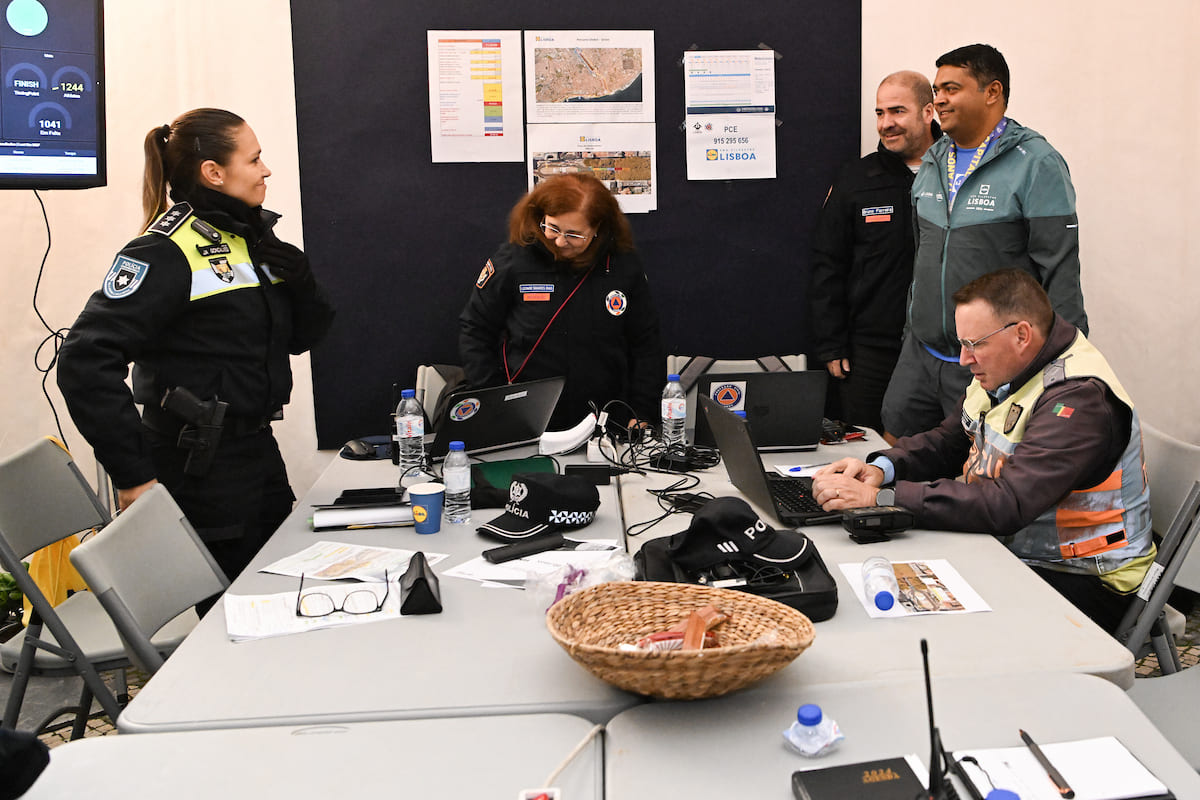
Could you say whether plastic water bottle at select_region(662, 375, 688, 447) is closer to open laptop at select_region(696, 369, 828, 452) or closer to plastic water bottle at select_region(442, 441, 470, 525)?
open laptop at select_region(696, 369, 828, 452)

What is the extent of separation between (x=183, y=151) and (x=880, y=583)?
6.43 feet

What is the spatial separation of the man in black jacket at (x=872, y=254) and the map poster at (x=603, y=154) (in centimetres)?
76

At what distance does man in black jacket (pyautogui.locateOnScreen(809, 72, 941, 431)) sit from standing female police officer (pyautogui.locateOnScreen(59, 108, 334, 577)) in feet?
6.94

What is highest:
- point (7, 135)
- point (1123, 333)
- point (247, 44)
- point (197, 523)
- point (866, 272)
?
point (247, 44)

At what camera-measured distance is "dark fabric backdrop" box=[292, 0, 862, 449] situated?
12.4 feet

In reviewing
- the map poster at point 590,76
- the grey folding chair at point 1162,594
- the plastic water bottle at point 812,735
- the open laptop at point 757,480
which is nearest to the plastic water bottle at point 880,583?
the open laptop at point 757,480

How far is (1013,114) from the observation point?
3.87 m

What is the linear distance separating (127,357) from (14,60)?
1051mm

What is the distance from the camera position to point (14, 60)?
265 centimetres

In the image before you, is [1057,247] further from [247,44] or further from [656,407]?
[247,44]

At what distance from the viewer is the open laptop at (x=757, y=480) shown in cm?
211

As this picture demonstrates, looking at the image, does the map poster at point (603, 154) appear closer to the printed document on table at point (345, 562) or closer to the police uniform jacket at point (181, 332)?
the police uniform jacket at point (181, 332)

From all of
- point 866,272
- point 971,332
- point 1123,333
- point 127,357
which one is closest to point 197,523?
point 127,357

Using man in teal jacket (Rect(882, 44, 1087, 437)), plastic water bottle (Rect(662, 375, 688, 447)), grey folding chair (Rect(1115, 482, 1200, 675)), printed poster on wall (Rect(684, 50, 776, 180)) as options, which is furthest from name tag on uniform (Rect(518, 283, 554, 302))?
grey folding chair (Rect(1115, 482, 1200, 675))
